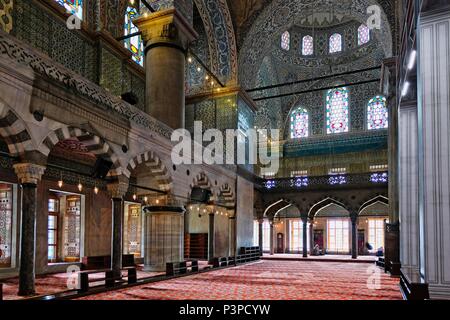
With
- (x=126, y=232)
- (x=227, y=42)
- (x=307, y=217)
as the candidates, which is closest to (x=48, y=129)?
(x=126, y=232)

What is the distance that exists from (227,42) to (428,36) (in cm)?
1379

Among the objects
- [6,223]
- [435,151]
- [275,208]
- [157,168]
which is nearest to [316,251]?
[275,208]

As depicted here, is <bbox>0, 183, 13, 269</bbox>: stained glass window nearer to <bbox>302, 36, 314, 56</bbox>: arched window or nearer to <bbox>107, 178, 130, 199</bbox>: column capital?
<bbox>107, 178, 130, 199</bbox>: column capital

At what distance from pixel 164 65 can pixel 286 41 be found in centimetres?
1509

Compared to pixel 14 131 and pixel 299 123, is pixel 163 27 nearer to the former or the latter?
pixel 14 131

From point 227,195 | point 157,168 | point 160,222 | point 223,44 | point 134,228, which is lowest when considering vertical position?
point 134,228

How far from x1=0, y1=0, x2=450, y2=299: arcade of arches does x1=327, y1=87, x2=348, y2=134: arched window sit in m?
0.08

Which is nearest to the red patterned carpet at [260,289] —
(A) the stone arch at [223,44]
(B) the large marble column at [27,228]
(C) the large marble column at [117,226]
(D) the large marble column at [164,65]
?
(C) the large marble column at [117,226]

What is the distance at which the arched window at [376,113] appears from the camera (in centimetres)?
2439

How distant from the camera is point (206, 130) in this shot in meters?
19.1

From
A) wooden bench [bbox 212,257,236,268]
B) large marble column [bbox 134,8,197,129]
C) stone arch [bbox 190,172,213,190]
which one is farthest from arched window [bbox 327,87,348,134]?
large marble column [bbox 134,8,197,129]
